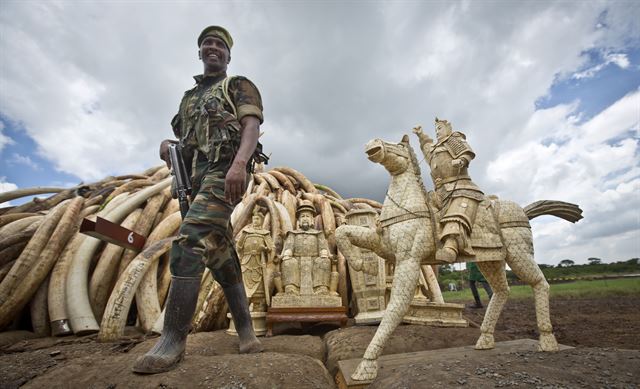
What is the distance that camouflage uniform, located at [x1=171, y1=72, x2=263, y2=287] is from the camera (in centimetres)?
245

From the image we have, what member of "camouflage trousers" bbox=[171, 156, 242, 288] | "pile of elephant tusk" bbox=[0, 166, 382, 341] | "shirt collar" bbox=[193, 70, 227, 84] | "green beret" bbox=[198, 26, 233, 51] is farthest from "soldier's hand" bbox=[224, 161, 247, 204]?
"pile of elephant tusk" bbox=[0, 166, 382, 341]

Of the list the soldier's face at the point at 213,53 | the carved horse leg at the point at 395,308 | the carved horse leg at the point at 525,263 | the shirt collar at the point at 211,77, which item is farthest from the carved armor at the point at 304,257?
the soldier's face at the point at 213,53

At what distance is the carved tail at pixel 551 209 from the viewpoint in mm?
3383

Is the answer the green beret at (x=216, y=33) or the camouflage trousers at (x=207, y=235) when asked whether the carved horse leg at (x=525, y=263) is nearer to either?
the camouflage trousers at (x=207, y=235)

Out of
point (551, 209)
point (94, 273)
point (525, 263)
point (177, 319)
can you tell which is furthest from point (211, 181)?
point (94, 273)

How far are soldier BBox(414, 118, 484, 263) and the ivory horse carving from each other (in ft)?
0.54

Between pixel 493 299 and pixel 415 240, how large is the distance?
1.27 m

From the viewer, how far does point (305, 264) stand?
4.96 metres

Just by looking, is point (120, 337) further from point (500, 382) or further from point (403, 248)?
point (500, 382)

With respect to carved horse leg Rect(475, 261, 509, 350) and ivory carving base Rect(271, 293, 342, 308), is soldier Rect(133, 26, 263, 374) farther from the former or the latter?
carved horse leg Rect(475, 261, 509, 350)

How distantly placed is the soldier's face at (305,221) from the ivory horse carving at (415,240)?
227 cm

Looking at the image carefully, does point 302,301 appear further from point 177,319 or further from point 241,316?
point 177,319

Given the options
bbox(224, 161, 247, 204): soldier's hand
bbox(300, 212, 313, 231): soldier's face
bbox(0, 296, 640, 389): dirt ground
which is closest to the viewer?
bbox(0, 296, 640, 389): dirt ground

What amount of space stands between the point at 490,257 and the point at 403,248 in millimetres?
851
